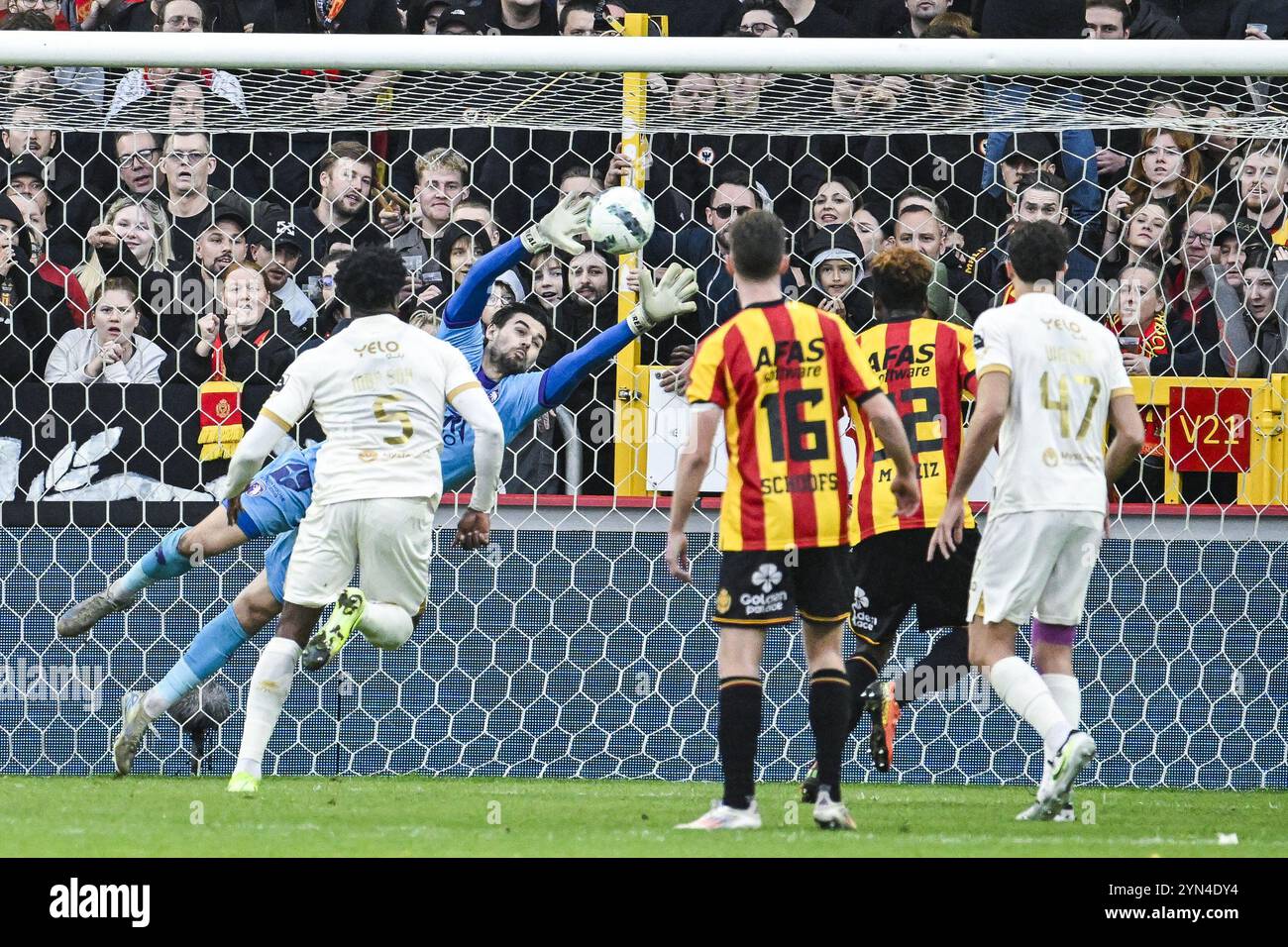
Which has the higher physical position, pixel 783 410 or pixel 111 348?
pixel 783 410

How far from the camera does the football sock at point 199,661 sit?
21.4 feet

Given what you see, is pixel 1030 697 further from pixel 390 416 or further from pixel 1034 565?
pixel 390 416

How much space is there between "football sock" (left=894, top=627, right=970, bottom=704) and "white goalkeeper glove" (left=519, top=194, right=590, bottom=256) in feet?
6.57

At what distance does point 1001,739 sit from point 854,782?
589mm

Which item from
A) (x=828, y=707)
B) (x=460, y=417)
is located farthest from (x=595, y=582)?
(x=828, y=707)

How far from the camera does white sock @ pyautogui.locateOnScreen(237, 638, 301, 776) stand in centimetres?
593

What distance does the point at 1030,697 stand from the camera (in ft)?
17.9

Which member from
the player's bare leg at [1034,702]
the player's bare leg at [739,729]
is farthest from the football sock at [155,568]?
the player's bare leg at [1034,702]

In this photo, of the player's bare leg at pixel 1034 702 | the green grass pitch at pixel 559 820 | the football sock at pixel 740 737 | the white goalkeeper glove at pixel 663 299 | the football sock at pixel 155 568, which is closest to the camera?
the green grass pitch at pixel 559 820

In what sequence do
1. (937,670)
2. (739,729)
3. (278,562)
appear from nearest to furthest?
(739,729), (278,562), (937,670)

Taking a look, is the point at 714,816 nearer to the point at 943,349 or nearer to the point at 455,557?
the point at 943,349

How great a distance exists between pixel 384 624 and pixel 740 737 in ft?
4.26

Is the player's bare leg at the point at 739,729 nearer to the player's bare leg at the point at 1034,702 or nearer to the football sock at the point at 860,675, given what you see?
the player's bare leg at the point at 1034,702

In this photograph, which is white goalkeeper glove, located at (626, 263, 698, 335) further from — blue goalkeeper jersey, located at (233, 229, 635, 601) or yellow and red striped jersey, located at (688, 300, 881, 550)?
yellow and red striped jersey, located at (688, 300, 881, 550)
